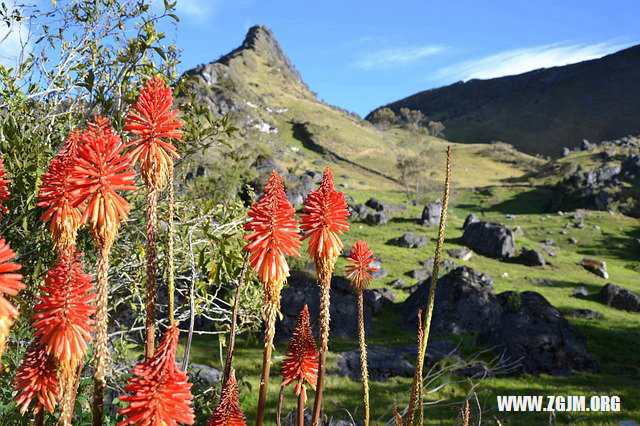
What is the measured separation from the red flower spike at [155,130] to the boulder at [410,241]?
154 feet

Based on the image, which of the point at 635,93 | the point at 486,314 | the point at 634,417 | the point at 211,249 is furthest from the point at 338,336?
the point at 635,93

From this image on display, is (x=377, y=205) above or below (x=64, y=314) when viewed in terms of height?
above

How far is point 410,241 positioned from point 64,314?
156 feet

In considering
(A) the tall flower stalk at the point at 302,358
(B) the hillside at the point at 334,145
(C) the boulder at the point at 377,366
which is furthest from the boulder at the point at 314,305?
(B) the hillside at the point at 334,145

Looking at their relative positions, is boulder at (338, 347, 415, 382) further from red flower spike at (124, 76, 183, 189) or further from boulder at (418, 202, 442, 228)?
boulder at (418, 202, 442, 228)

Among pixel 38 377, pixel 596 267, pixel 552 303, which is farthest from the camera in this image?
pixel 596 267

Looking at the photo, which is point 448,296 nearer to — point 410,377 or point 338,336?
point 338,336

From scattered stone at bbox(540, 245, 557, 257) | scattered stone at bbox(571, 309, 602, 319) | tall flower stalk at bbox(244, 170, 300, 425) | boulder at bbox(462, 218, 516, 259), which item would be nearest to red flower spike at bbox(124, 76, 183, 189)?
tall flower stalk at bbox(244, 170, 300, 425)

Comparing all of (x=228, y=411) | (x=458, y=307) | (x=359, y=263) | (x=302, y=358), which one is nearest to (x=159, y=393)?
(x=228, y=411)

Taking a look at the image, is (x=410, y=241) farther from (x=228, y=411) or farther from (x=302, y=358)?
(x=228, y=411)

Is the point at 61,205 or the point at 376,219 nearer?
the point at 61,205

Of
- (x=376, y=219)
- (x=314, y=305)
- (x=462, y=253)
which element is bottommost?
(x=314, y=305)

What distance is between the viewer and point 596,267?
140ft

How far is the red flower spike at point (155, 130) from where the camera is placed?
2324 millimetres
